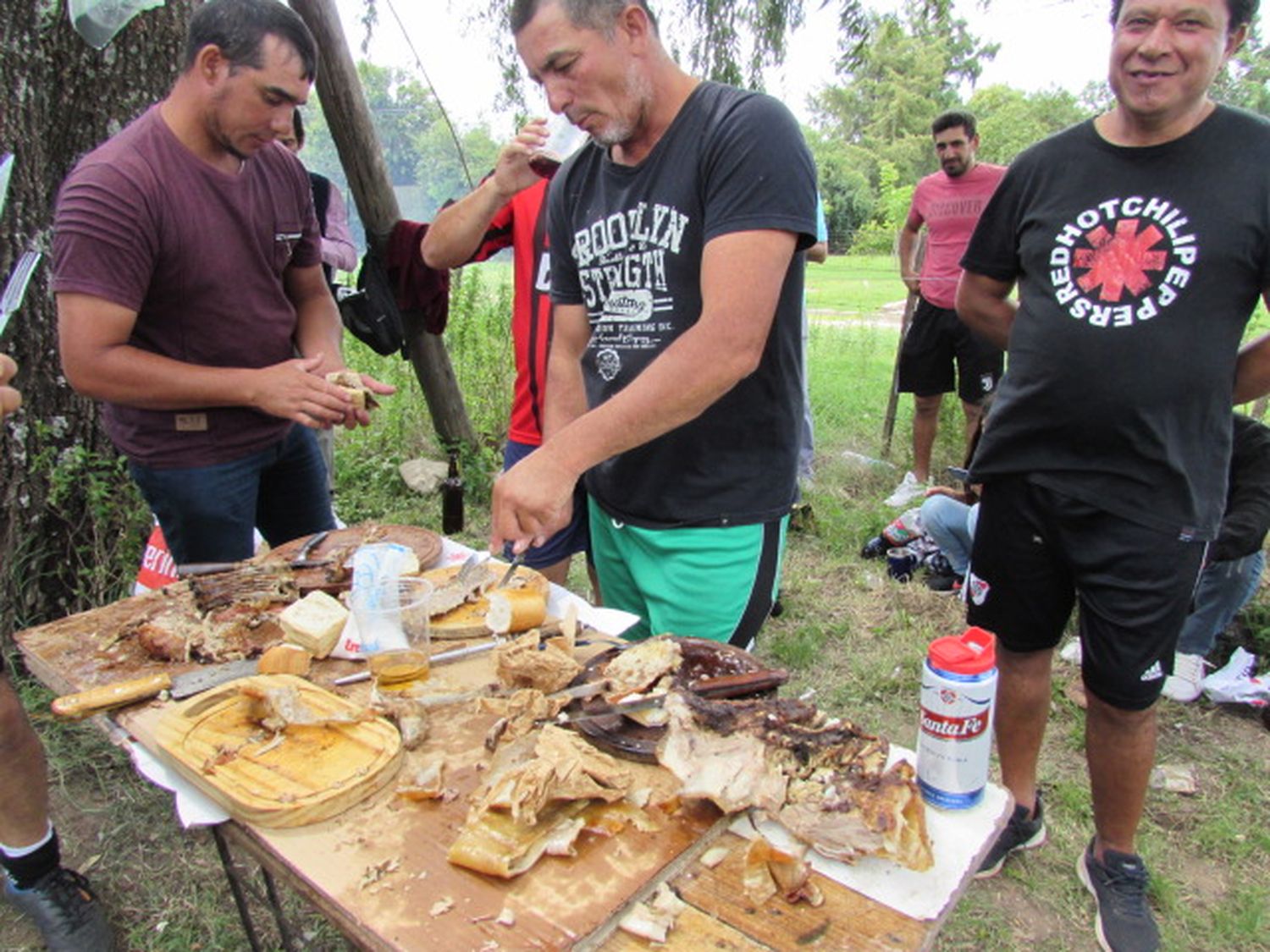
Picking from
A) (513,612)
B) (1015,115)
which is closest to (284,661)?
(513,612)

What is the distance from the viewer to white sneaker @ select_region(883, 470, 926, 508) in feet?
17.8

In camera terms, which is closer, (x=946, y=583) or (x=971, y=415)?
(x=946, y=583)

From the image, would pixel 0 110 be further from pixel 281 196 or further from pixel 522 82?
pixel 522 82

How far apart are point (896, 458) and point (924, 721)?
17.2 feet

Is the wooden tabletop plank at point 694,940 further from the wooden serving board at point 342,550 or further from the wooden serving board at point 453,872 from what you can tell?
the wooden serving board at point 342,550

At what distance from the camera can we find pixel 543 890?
→ 3.67 feet

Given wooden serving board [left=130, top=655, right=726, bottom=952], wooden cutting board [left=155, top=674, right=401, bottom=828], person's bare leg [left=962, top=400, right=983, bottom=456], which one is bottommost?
person's bare leg [left=962, top=400, right=983, bottom=456]

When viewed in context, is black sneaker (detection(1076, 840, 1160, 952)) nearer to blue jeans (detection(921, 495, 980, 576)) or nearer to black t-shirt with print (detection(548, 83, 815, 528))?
black t-shirt with print (detection(548, 83, 815, 528))

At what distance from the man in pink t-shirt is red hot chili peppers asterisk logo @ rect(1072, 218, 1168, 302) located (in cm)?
345

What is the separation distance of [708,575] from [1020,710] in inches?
44.7

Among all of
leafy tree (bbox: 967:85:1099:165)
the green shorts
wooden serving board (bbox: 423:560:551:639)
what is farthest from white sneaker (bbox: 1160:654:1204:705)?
leafy tree (bbox: 967:85:1099:165)

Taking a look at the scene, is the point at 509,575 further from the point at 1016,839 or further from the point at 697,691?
the point at 1016,839

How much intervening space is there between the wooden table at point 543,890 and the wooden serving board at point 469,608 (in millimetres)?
481

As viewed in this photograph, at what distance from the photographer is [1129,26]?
191 cm
